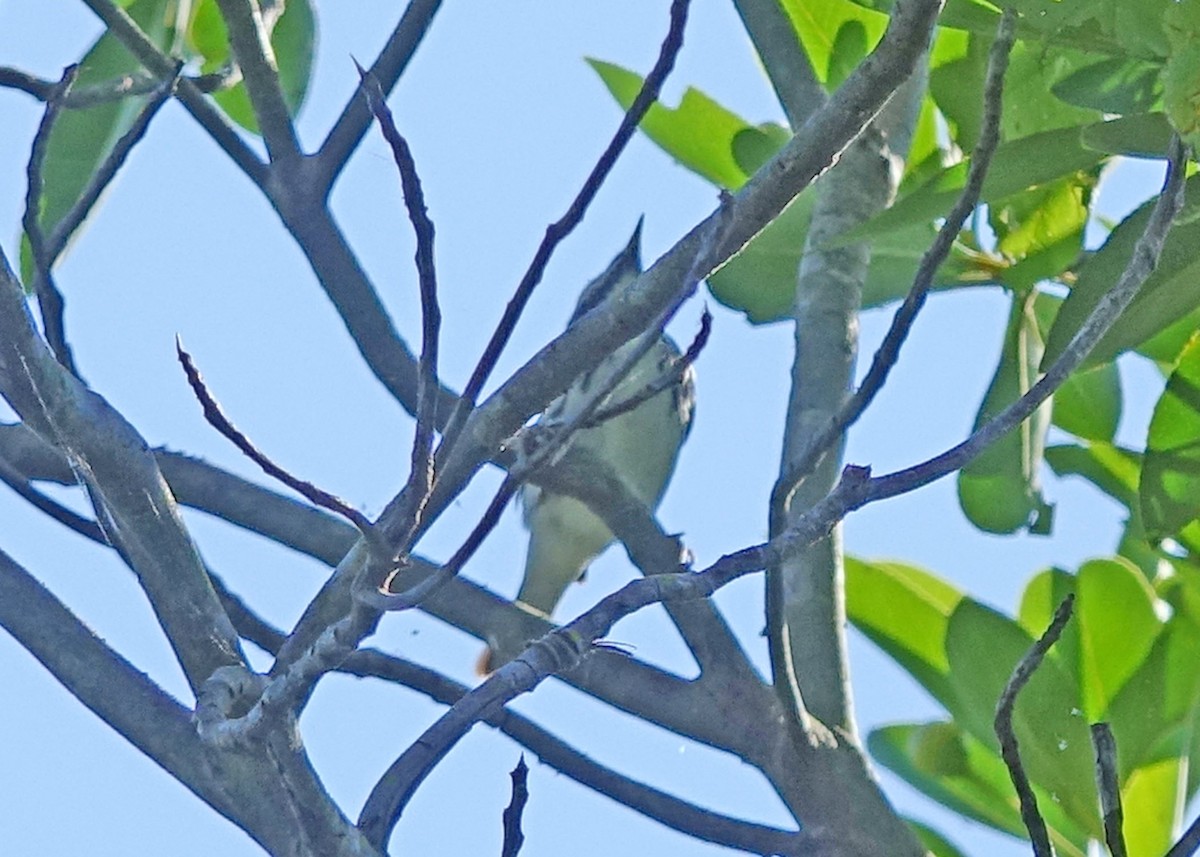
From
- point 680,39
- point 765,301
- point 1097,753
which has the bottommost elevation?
point 1097,753

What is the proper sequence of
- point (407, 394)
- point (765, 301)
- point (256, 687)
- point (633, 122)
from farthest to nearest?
1. point (765, 301)
2. point (407, 394)
3. point (256, 687)
4. point (633, 122)

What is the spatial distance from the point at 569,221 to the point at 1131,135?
602mm

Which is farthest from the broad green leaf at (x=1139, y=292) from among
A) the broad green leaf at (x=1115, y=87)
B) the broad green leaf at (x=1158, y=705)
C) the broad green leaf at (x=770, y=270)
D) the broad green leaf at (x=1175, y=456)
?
the broad green leaf at (x=770, y=270)

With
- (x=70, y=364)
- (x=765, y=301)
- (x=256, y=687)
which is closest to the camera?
(x=256, y=687)

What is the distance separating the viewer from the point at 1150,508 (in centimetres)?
231

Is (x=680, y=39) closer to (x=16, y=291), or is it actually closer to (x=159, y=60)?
(x=16, y=291)

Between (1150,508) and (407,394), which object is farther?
(407,394)

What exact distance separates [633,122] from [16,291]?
56cm

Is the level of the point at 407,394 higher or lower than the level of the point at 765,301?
lower

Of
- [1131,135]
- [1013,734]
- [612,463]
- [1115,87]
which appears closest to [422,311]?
[1013,734]

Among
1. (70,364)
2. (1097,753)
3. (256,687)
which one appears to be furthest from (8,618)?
(1097,753)

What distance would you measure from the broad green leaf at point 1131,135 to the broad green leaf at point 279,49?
137cm

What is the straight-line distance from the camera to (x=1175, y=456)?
237 centimetres

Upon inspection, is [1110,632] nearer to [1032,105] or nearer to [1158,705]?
[1158,705]
